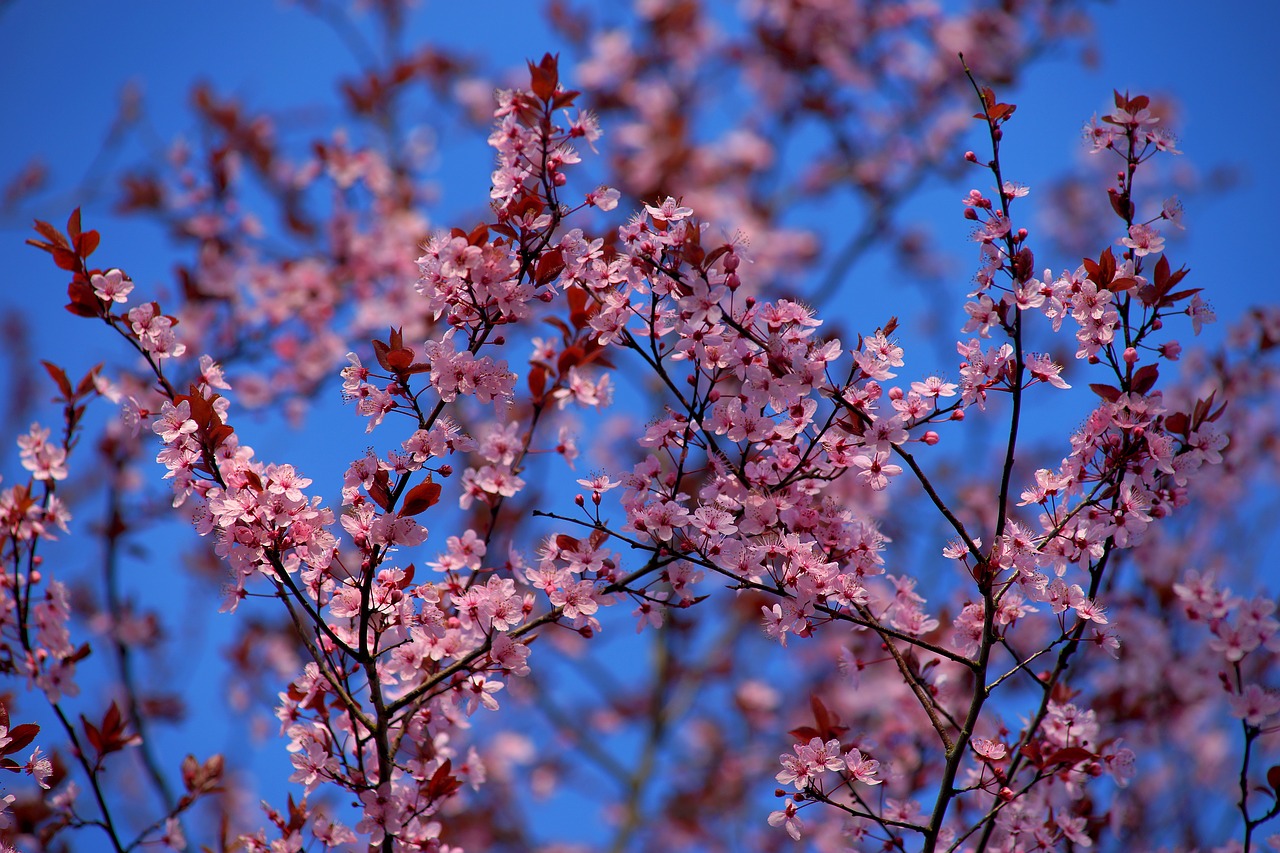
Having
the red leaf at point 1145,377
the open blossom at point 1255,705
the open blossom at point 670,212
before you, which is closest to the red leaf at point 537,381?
the open blossom at point 670,212

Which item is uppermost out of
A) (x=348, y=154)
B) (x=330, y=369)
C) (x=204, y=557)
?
(x=348, y=154)

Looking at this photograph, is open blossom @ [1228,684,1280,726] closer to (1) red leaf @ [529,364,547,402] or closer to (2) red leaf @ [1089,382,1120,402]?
(2) red leaf @ [1089,382,1120,402]

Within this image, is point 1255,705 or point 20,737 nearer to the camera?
point 20,737

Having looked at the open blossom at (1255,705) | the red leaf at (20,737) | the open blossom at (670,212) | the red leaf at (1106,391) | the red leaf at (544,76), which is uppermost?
the red leaf at (544,76)

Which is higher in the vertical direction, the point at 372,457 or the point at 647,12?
the point at 647,12

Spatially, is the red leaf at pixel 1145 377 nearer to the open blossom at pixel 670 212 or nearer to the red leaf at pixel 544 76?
the open blossom at pixel 670 212

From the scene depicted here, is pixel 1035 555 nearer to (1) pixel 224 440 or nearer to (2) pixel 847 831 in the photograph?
(2) pixel 847 831

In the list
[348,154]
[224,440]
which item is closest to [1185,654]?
[224,440]

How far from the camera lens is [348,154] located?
6.39 metres

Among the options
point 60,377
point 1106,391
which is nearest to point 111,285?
point 60,377

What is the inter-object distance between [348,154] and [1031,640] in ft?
18.0

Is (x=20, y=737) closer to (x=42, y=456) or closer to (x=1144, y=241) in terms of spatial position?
(x=42, y=456)

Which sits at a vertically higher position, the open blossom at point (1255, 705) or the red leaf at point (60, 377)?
the red leaf at point (60, 377)

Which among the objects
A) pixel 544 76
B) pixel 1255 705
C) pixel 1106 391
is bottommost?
pixel 1255 705
